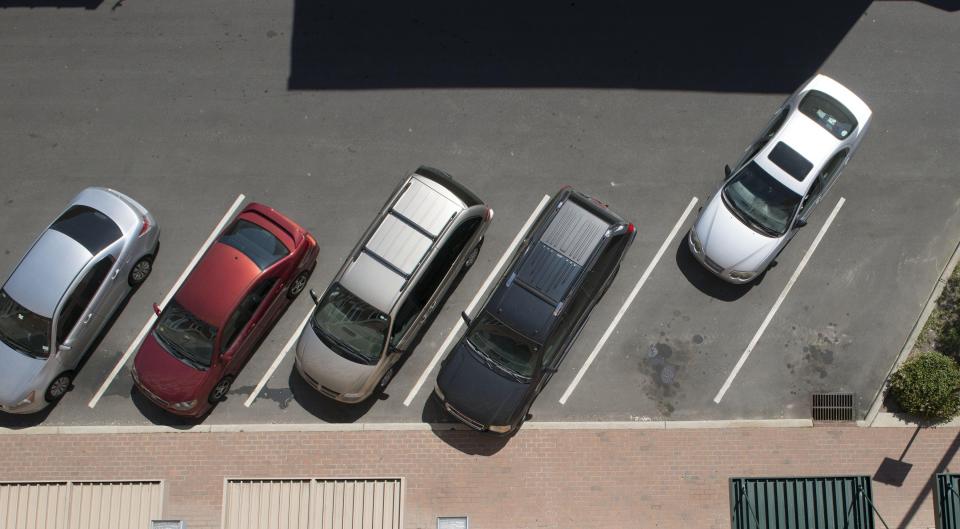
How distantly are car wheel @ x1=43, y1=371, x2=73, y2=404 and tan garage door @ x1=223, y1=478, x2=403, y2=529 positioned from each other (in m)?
3.92

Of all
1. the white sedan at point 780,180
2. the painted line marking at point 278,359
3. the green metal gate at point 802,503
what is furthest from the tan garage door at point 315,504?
the white sedan at point 780,180

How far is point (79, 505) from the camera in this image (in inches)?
563

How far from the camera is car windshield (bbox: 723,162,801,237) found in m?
14.9

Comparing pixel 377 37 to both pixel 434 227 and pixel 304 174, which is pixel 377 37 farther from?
pixel 434 227

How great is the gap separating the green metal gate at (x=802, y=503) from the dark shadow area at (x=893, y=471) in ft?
4.36

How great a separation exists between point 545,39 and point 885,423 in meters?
10.4

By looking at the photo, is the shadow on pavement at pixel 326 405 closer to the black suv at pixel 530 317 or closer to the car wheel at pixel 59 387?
the black suv at pixel 530 317

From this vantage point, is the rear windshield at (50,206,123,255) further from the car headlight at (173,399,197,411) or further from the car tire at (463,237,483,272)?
the car tire at (463,237,483,272)

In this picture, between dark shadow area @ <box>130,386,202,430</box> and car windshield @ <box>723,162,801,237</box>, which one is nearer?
car windshield @ <box>723,162,801,237</box>

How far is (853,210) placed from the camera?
1595 cm

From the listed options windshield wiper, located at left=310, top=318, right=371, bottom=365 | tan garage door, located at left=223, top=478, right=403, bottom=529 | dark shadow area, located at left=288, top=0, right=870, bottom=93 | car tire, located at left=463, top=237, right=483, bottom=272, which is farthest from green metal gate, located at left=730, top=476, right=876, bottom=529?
dark shadow area, located at left=288, top=0, right=870, bottom=93

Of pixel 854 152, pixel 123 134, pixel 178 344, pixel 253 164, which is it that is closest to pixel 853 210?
pixel 854 152

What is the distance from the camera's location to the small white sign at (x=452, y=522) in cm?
1488

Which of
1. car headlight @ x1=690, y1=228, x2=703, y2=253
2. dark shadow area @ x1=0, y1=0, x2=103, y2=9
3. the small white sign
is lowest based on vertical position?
the small white sign
